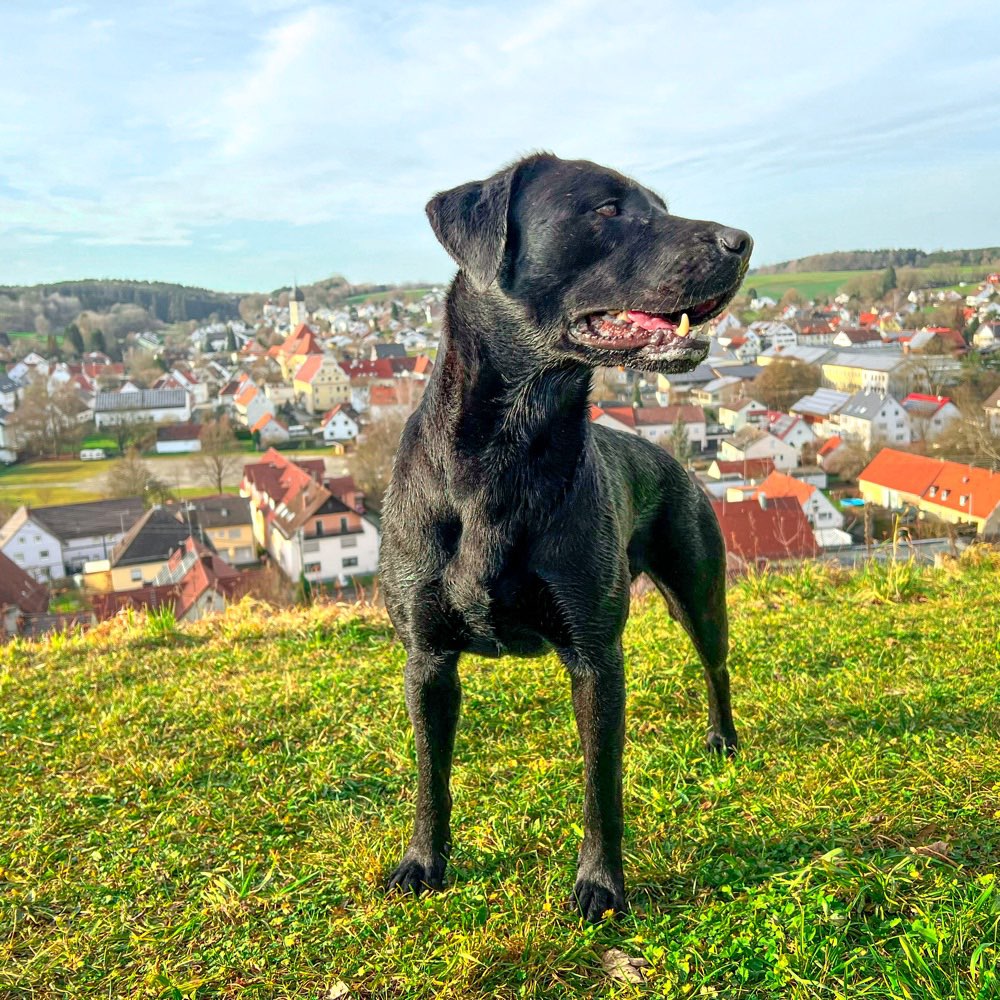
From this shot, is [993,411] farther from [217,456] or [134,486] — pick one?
[134,486]

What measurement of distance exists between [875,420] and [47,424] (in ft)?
172

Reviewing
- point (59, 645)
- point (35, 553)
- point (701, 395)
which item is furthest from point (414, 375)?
point (59, 645)

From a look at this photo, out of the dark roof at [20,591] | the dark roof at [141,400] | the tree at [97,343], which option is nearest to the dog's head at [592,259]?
the dark roof at [20,591]

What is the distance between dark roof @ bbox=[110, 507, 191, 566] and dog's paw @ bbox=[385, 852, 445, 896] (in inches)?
1215

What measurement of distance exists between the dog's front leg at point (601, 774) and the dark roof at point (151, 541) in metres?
31.3

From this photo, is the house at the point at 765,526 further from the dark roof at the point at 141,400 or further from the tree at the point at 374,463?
the dark roof at the point at 141,400

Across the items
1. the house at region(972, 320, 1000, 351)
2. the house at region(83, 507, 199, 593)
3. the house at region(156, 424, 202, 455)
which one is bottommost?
the house at region(83, 507, 199, 593)

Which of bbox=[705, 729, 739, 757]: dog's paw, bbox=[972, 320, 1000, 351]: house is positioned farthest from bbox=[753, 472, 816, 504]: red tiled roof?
bbox=[972, 320, 1000, 351]: house

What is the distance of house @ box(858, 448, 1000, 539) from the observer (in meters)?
20.5

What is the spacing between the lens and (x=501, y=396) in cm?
240

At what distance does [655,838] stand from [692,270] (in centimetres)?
192

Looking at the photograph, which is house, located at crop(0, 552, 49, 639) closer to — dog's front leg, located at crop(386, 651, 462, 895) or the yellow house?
dog's front leg, located at crop(386, 651, 462, 895)

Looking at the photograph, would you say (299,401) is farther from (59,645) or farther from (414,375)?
(59,645)

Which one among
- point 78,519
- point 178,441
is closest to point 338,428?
point 178,441
